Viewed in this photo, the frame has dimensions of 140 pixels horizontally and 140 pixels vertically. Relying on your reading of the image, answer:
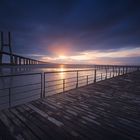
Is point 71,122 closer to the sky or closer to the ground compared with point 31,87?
closer to the sky

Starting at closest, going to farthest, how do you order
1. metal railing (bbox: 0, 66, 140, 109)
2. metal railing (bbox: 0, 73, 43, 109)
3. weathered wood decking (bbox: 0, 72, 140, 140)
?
1. weathered wood decking (bbox: 0, 72, 140, 140)
2. metal railing (bbox: 0, 73, 43, 109)
3. metal railing (bbox: 0, 66, 140, 109)

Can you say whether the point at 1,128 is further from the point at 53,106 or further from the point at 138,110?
the point at 138,110

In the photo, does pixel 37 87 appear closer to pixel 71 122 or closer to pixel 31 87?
pixel 31 87

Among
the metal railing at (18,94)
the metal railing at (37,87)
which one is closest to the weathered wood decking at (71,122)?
the metal railing at (18,94)

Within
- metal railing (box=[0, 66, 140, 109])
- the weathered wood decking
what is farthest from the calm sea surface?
the weathered wood decking

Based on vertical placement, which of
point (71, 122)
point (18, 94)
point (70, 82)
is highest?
point (70, 82)

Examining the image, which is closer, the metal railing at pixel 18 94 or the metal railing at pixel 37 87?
the metal railing at pixel 18 94

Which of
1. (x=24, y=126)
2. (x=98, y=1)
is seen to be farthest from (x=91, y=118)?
(x=98, y=1)

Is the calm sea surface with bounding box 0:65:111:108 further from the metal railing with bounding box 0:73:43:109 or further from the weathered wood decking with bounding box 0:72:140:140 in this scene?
the weathered wood decking with bounding box 0:72:140:140

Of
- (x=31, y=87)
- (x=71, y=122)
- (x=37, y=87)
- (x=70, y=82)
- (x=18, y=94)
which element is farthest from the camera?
(x=37, y=87)

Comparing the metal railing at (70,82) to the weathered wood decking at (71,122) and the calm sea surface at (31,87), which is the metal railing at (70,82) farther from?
the weathered wood decking at (71,122)

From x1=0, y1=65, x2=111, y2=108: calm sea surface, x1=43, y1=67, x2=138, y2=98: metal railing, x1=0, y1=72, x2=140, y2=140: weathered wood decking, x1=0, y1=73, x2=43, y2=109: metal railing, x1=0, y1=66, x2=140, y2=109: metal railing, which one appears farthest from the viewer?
x1=43, y1=67, x2=138, y2=98: metal railing

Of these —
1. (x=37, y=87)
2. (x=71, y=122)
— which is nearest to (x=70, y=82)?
(x=71, y=122)

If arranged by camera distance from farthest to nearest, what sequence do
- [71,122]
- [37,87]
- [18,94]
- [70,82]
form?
[37,87] < [18,94] < [70,82] < [71,122]
